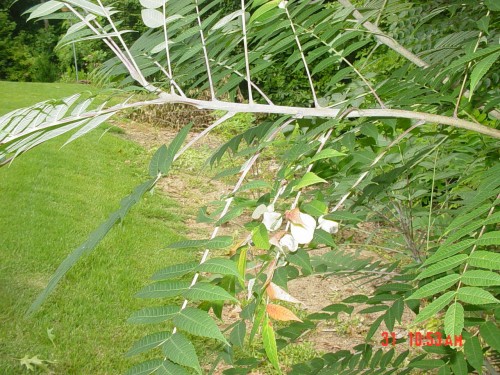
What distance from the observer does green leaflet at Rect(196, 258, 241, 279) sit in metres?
0.74

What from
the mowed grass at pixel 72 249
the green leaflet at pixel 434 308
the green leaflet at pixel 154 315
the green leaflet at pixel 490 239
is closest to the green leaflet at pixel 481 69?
the green leaflet at pixel 490 239

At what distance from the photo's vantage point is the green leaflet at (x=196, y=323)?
683 mm

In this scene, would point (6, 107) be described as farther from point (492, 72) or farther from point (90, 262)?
point (492, 72)

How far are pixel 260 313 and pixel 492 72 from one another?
1229 millimetres

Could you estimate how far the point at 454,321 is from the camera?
695 millimetres

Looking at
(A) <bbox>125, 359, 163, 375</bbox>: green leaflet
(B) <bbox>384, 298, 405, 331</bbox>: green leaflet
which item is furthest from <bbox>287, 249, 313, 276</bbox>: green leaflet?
(B) <bbox>384, 298, 405, 331</bbox>: green leaflet

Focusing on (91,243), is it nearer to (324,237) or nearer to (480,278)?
(324,237)

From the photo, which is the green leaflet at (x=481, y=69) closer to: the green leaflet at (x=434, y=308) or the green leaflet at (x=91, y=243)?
the green leaflet at (x=434, y=308)

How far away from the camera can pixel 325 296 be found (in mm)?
4336

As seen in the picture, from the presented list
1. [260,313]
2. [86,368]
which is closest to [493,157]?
[260,313]

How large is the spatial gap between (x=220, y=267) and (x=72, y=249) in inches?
154

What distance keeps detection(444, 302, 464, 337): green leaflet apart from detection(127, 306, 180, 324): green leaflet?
1.15 ft
